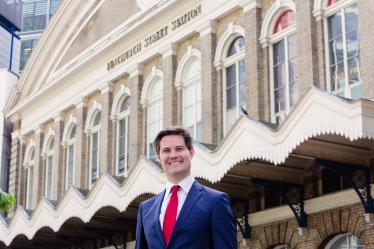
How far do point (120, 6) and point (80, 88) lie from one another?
3.59 metres

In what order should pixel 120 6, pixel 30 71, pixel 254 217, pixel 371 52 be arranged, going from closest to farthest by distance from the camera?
1. pixel 371 52
2. pixel 254 217
3. pixel 120 6
4. pixel 30 71

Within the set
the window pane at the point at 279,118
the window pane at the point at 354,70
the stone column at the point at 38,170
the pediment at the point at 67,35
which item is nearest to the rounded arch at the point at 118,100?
the pediment at the point at 67,35

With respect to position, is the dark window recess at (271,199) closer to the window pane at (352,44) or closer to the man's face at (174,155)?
the window pane at (352,44)

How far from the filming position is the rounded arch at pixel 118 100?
84.9 feet

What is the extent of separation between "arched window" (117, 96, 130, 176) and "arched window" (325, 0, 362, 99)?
9591 mm

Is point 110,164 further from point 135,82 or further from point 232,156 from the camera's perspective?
point 232,156

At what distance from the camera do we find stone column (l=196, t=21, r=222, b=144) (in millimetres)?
20938

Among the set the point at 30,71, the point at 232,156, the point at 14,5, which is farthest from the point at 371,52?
the point at 14,5

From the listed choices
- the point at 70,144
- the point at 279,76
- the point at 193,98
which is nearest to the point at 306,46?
the point at 279,76

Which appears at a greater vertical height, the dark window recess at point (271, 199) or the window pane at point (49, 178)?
the window pane at point (49, 178)

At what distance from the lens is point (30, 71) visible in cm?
3272

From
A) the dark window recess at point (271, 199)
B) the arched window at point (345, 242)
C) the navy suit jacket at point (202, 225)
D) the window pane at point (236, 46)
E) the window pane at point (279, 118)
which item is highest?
the window pane at point (236, 46)

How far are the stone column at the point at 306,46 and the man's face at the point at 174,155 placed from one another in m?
13.8

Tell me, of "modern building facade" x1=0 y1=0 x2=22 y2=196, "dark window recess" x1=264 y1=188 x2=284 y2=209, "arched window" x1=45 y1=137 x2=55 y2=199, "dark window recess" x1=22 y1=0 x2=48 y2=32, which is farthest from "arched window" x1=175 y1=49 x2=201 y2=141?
"dark window recess" x1=22 y1=0 x2=48 y2=32
